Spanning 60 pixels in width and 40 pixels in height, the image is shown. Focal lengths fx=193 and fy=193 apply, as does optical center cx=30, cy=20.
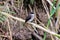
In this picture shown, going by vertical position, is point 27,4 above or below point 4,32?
above

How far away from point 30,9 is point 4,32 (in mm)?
564

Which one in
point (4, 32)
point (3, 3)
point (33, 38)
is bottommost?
point (33, 38)

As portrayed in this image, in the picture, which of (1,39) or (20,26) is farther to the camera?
(20,26)

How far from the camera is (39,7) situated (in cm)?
318

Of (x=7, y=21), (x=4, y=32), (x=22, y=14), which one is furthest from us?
(x=22, y=14)

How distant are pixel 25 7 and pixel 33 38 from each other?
0.51m

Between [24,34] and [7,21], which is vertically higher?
[7,21]

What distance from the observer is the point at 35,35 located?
10.0 feet

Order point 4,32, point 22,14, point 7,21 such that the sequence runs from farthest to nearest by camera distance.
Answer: point 22,14 < point 4,32 < point 7,21

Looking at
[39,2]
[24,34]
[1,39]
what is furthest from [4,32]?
[39,2]

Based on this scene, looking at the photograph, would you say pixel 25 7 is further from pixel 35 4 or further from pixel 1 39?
pixel 1 39

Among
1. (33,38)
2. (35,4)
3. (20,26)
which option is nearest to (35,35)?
(33,38)

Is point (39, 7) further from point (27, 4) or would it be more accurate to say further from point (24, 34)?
point (24, 34)

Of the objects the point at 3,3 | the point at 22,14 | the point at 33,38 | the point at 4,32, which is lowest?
the point at 33,38
